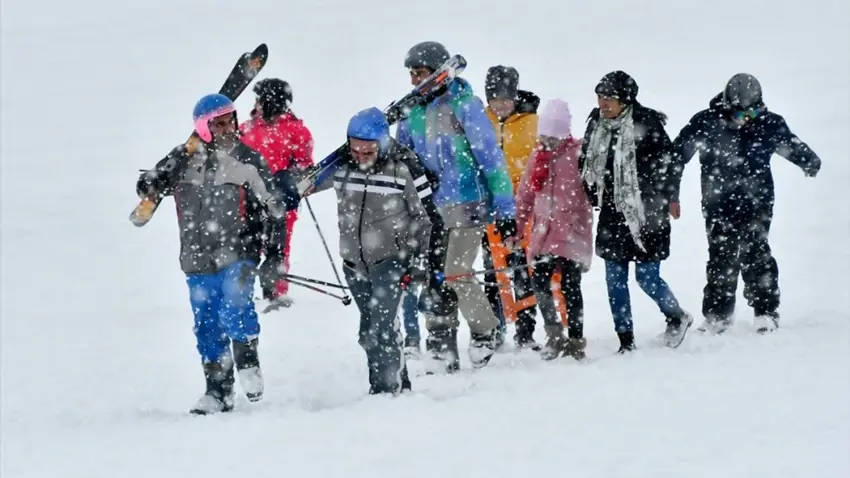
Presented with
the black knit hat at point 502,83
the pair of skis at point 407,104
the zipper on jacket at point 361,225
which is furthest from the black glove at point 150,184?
the black knit hat at point 502,83

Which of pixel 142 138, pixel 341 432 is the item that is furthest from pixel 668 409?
pixel 142 138

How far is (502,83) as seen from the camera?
8227 mm

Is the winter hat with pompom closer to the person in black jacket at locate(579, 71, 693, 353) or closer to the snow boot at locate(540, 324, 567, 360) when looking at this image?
the person in black jacket at locate(579, 71, 693, 353)

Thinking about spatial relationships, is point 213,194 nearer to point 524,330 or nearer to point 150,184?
point 150,184

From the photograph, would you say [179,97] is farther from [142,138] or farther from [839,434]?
[839,434]

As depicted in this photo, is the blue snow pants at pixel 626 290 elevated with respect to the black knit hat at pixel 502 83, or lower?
lower

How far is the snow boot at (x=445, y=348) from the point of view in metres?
7.49

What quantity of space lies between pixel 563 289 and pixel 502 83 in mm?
1633

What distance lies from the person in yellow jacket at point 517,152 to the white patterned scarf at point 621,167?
959 mm

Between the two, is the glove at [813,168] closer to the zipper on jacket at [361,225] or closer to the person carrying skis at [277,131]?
the zipper on jacket at [361,225]

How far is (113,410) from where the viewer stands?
736cm

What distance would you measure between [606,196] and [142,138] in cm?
1681

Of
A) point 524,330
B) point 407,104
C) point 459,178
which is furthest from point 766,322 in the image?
point 407,104

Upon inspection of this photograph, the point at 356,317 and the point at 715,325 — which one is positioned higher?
the point at 356,317
